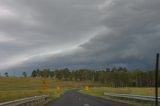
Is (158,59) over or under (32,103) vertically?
over

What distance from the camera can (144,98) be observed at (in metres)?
37.8

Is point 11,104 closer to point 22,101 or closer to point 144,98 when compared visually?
point 22,101

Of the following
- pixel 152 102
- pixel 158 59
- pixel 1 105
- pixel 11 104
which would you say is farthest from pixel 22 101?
pixel 158 59

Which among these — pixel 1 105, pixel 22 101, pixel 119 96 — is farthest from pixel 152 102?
pixel 119 96

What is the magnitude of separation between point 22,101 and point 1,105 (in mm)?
8381

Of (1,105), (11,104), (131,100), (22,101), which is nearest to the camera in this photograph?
(1,105)

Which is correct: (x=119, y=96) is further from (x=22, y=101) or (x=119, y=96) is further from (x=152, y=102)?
(x=22, y=101)

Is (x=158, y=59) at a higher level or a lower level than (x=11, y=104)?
higher

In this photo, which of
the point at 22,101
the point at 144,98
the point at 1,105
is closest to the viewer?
the point at 1,105

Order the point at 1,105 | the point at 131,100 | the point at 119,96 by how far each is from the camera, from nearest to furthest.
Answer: the point at 1,105
the point at 131,100
the point at 119,96

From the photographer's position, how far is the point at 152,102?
3441cm

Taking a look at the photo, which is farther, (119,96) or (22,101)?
(119,96)

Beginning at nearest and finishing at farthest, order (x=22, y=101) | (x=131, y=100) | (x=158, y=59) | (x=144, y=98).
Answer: (x=158, y=59)
(x=22, y=101)
(x=144, y=98)
(x=131, y=100)

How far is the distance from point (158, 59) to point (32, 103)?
913 inches
